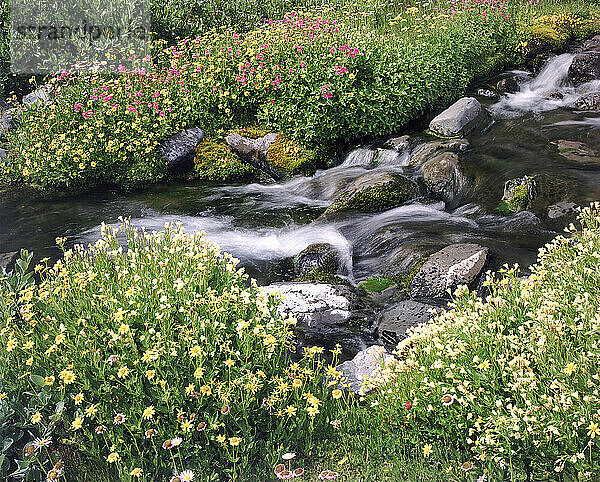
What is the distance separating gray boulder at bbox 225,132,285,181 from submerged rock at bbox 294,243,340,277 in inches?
118

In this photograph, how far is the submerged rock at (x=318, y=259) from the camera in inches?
254

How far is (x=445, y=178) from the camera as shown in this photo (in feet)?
26.2

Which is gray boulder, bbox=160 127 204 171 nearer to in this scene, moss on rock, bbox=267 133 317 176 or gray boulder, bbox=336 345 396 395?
moss on rock, bbox=267 133 317 176

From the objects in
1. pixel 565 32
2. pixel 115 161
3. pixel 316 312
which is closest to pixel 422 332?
pixel 316 312

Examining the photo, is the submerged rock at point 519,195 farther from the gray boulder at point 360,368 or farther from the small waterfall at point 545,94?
the gray boulder at point 360,368

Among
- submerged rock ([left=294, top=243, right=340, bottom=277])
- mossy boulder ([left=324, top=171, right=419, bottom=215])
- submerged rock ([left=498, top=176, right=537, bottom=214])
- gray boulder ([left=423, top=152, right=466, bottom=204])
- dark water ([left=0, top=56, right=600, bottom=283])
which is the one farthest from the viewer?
gray boulder ([left=423, top=152, right=466, bottom=204])

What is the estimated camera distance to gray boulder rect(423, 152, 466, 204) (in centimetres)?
789

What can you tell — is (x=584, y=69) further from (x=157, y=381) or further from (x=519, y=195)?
(x=157, y=381)

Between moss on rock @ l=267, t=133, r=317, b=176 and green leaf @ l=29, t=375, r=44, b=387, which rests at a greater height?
green leaf @ l=29, t=375, r=44, b=387

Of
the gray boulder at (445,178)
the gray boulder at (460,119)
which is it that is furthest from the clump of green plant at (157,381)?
A: the gray boulder at (460,119)

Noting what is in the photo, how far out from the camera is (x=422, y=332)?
385 centimetres

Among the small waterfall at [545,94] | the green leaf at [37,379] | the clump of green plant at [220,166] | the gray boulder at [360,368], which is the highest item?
the green leaf at [37,379]

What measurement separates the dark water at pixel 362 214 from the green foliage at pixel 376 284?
0.61 ft

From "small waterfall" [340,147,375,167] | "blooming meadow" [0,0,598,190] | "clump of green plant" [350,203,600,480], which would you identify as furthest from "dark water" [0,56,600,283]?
"clump of green plant" [350,203,600,480]
